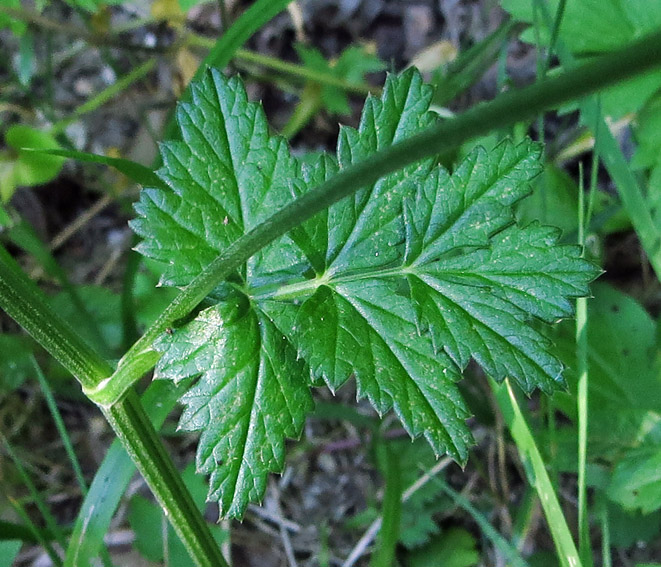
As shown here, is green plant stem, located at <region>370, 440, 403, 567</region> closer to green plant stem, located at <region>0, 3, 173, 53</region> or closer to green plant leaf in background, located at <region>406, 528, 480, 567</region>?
green plant leaf in background, located at <region>406, 528, 480, 567</region>

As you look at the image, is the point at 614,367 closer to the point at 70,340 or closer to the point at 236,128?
the point at 236,128

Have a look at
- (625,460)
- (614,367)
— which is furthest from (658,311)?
(625,460)

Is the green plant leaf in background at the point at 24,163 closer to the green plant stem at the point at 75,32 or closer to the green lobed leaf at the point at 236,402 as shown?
the green plant stem at the point at 75,32

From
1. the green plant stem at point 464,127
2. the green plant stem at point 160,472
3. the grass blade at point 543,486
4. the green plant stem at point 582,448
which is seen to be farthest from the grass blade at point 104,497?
the green plant stem at point 582,448

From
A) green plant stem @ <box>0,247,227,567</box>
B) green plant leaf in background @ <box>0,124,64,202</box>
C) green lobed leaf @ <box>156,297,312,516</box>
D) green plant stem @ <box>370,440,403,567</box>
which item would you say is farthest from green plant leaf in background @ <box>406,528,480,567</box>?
green plant leaf in background @ <box>0,124,64,202</box>

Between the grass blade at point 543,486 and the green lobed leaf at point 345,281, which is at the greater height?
the green lobed leaf at point 345,281

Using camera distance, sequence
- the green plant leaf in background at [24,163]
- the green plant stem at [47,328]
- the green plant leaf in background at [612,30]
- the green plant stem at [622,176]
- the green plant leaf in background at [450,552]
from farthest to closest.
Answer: the green plant leaf in background at [450,552], the green plant leaf in background at [24,163], the green plant leaf in background at [612,30], the green plant stem at [622,176], the green plant stem at [47,328]

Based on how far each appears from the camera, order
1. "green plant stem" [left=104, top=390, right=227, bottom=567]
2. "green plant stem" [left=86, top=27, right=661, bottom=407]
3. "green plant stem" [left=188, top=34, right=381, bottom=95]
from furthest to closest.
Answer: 1. "green plant stem" [left=188, top=34, right=381, bottom=95]
2. "green plant stem" [left=104, top=390, right=227, bottom=567]
3. "green plant stem" [left=86, top=27, right=661, bottom=407]
